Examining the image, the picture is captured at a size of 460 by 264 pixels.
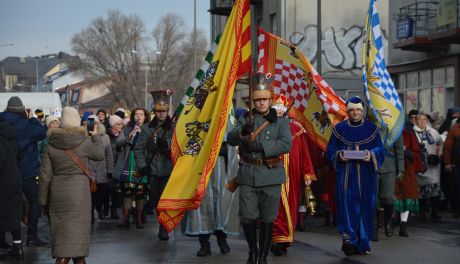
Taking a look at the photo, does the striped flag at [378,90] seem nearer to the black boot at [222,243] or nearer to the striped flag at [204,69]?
the striped flag at [204,69]

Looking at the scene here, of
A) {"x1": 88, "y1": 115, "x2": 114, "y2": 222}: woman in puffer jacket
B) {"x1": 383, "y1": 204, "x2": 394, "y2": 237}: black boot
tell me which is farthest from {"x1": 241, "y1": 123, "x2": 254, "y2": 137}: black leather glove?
{"x1": 88, "y1": 115, "x2": 114, "y2": 222}: woman in puffer jacket

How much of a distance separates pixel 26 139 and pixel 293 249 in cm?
347

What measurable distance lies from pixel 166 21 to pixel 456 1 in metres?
63.2

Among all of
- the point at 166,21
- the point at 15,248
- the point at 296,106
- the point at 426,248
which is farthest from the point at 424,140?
the point at 166,21

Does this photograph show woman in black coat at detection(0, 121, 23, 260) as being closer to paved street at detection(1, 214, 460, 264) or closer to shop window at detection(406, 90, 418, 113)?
paved street at detection(1, 214, 460, 264)

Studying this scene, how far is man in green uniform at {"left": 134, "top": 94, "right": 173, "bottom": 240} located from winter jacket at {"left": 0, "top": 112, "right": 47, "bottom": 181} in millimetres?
1545

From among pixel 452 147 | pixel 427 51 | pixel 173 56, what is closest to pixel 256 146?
pixel 452 147

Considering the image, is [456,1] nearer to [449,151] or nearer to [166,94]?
[449,151]

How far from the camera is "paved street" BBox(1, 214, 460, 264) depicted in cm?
1014

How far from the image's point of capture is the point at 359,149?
34.4 ft

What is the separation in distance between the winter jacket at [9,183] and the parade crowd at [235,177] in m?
0.01

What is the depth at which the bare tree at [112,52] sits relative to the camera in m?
85.6

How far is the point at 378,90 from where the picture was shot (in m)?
11.9

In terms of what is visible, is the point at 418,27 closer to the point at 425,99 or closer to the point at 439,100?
the point at 439,100
